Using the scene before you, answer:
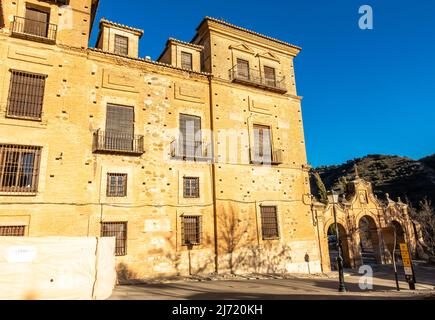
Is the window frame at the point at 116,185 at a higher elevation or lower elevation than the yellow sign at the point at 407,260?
higher

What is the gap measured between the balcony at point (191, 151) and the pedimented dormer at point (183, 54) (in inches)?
187

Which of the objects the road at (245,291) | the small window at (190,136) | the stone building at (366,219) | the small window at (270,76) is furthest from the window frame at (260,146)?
the stone building at (366,219)

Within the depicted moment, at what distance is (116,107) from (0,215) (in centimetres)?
683

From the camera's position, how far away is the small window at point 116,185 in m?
14.0

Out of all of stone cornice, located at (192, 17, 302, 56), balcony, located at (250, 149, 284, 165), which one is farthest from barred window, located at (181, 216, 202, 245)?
stone cornice, located at (192, 17, 302, 56)

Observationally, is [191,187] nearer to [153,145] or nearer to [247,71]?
[153,145]

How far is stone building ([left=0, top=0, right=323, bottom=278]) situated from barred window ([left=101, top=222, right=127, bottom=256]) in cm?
5

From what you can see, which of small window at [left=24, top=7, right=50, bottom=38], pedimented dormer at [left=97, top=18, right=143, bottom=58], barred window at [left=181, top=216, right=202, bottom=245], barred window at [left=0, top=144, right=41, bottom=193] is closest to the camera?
barred window at [left=0, top=144, right=41, bottom=193]

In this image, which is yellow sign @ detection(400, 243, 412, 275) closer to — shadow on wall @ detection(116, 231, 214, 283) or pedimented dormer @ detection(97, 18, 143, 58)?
shadow on wall @ detection(116, 231, 214, 283)

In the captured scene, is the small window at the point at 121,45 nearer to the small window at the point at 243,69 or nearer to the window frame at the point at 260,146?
the small window at the point at 243,69

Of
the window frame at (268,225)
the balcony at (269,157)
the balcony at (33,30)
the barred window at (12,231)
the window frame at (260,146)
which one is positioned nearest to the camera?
the barred window at (12,231)

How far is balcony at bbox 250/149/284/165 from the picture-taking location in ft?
59.1

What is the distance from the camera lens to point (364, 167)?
70.8 meters

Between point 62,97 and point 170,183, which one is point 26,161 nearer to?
point 62,97
